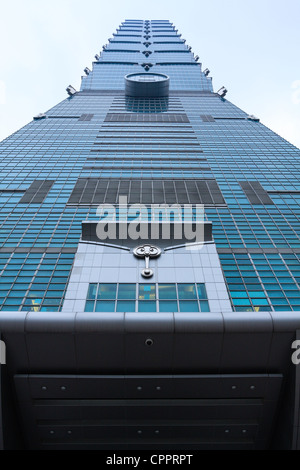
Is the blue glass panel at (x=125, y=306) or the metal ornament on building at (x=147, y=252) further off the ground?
the metal ornament on building at (x=147, y=252)

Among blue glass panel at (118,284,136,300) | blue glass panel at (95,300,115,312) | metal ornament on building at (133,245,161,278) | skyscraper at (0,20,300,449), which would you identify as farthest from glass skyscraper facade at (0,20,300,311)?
metal ornament on building at (133,245,161,278)

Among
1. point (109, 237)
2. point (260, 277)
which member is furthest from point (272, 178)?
point (109, 237)

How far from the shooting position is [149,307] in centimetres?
2086

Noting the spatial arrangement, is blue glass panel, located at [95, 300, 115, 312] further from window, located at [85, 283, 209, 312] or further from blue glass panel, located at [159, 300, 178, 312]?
blue glass panel, located at [159, 300, 178, 312]

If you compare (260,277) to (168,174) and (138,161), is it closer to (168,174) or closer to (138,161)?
(168,174)

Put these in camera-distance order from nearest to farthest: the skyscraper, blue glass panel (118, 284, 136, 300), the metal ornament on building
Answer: the skyscraper → blue glass panel (118, 284, 136, 300) → the metal ornament on building

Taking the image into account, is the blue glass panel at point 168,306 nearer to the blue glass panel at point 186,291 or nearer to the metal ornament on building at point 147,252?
the blue glass panel at point 186,291

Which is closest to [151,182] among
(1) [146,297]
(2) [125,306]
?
(1) [146,297]

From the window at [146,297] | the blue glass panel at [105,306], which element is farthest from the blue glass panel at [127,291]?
the blue glass panel at [105,306]

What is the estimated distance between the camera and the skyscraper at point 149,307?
1833cm

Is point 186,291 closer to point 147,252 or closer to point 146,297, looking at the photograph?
point 146,297

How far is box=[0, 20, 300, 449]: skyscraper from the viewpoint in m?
18.3

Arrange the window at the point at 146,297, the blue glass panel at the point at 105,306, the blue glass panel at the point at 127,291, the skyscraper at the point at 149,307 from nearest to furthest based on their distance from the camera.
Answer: the skyscraper at the point at 149,307, the blue glass panel at the point at 105,306, the window at the point at 146,297, the blue glass panel at the point at 127,291

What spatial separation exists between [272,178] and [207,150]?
11.5 metres
